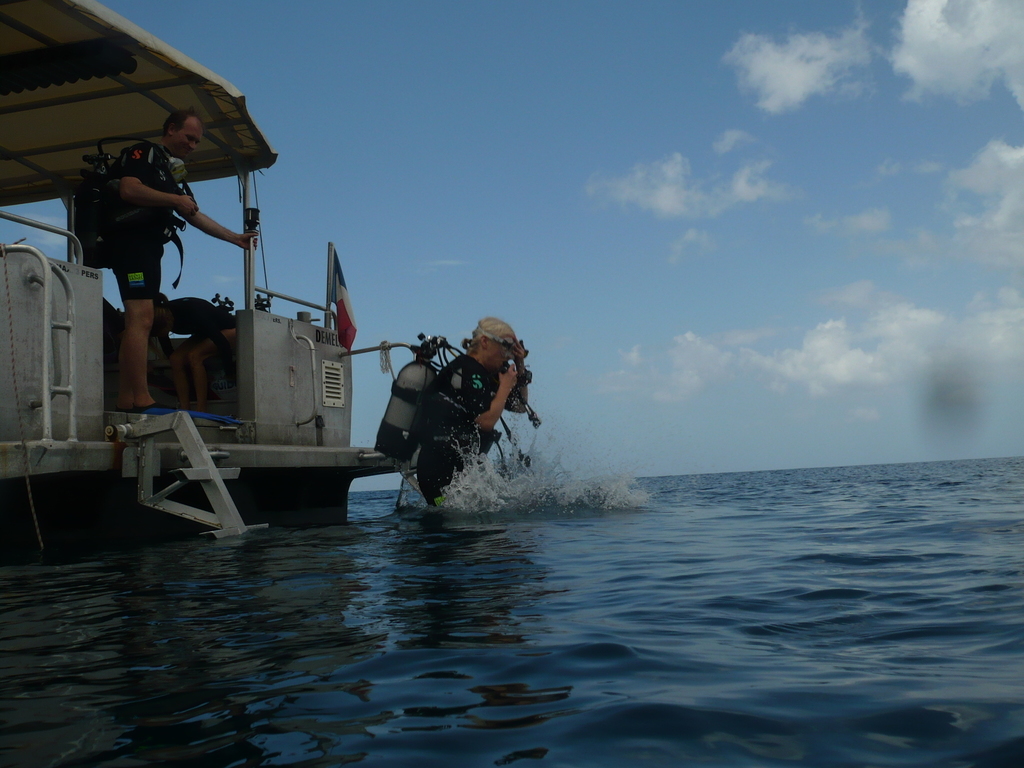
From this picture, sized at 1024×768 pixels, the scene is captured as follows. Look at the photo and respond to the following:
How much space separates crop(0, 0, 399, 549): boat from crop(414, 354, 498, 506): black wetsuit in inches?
31.4

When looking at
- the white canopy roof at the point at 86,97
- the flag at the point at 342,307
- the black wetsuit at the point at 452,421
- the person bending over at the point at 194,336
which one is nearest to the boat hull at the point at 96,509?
the person bending over at the point at 194,336

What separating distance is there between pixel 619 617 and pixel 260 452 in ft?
14.6

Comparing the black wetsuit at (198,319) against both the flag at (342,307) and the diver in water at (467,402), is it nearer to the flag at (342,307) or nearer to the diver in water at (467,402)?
the flag at (342,307)

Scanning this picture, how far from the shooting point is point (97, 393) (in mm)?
5844

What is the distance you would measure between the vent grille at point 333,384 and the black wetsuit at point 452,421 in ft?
3.66

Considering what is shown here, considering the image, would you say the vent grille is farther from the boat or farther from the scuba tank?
the scuba tank

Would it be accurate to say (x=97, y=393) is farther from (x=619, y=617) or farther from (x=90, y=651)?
(x=619, y=617)

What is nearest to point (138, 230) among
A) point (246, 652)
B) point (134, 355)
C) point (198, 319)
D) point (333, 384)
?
point (134, 355)

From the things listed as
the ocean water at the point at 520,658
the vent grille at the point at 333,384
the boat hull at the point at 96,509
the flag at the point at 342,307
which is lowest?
the ocean water at the point at 520,658

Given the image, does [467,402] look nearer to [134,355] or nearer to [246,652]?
[134,355]

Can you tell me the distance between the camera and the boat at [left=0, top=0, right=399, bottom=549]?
532 centimetres

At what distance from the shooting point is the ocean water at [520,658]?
178cm

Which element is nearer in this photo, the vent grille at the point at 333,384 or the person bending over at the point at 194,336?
the person bending over at the point at 194,336

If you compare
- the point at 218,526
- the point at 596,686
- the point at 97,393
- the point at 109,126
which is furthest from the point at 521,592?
the point at 109,126
